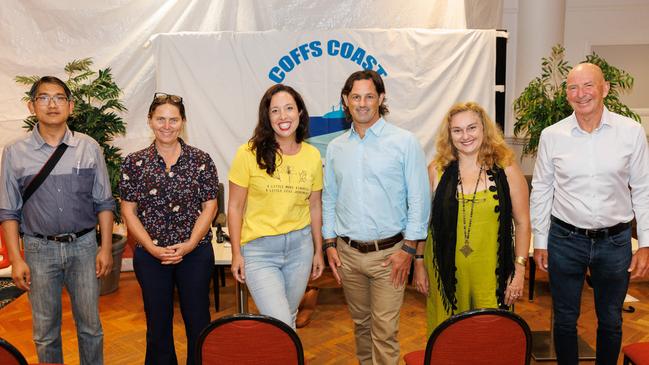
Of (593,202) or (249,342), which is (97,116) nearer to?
(249,342)

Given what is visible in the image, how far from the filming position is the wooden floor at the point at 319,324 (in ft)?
11.8

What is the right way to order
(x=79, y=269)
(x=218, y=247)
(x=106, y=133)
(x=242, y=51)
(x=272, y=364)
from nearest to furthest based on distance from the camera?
(x=272, y=364) < (x=79, y=269) < (x=218, y=247) < (x=106, y=133) < (x=242, y=51)

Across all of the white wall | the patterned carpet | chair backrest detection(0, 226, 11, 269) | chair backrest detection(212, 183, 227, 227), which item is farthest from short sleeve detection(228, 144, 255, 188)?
the white wall

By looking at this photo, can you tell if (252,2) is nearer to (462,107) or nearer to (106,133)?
(106,133)

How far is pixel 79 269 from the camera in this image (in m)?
2.66

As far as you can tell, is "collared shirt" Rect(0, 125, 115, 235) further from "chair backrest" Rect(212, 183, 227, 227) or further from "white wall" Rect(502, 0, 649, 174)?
"white wall" Rect(502, 0, 649, 174)

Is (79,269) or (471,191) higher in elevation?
(471,191)

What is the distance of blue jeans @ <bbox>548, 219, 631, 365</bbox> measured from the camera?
2.62m

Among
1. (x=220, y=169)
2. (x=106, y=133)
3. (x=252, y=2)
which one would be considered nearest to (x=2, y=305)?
(x=106, y=133)

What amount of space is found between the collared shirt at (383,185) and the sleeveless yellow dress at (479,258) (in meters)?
0.19

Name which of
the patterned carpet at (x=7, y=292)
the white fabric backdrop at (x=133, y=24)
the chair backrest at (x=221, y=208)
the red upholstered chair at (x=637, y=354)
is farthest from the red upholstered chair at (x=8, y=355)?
the white fabric backdrop at (x=133, y=24)

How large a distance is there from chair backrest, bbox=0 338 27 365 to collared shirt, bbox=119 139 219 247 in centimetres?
92

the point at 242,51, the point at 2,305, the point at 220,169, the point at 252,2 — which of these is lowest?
the point at 2,305

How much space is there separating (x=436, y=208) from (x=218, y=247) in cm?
161
